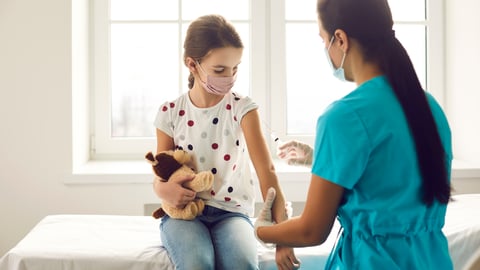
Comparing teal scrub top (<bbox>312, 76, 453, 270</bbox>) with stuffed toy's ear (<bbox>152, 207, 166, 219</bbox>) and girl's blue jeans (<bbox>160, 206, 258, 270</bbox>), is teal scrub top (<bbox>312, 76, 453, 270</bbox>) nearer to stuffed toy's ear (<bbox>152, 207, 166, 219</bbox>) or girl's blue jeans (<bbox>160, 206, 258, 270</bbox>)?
girl's blue jeans (<bbox>160, 206, 258, 270</bbox>)

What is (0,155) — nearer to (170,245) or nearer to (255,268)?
(170,245)

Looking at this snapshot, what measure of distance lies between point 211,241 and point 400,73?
31.3 inches

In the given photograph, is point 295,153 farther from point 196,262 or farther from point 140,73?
point 140,73

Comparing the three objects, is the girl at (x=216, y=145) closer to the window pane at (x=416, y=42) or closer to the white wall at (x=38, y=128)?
the white wall at (x=38, y=128)

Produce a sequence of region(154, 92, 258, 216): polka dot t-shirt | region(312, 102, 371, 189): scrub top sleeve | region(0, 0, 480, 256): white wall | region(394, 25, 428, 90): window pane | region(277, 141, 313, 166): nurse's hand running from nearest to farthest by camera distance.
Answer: region(312, 102, 371, 189): scrub top sleeve → region(277, 141, 313, 166): nurse's hand → region(154, 92, 258, 216): polka dot t-shirt → region(0, 0, 480, 256): white wall → region(394, 25, 428, 90): window pane

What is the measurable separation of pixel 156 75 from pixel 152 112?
18 centimetres

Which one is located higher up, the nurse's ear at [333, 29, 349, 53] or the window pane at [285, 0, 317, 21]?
the window pane at [285, 0, 317, 21]

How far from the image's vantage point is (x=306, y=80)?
2.95 metres

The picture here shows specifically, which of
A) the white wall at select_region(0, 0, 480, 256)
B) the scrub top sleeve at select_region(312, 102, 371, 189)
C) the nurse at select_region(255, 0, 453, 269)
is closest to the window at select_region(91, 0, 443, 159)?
the white wall at select_region(0, 0, 480, 256)

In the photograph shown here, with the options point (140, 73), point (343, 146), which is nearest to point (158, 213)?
point (343, 146)

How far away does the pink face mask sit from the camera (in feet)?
5.91

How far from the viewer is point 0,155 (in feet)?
8.33

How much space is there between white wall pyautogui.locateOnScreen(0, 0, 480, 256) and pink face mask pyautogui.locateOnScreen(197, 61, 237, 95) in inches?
33.4

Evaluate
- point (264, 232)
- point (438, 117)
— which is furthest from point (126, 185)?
point (438, 117)
